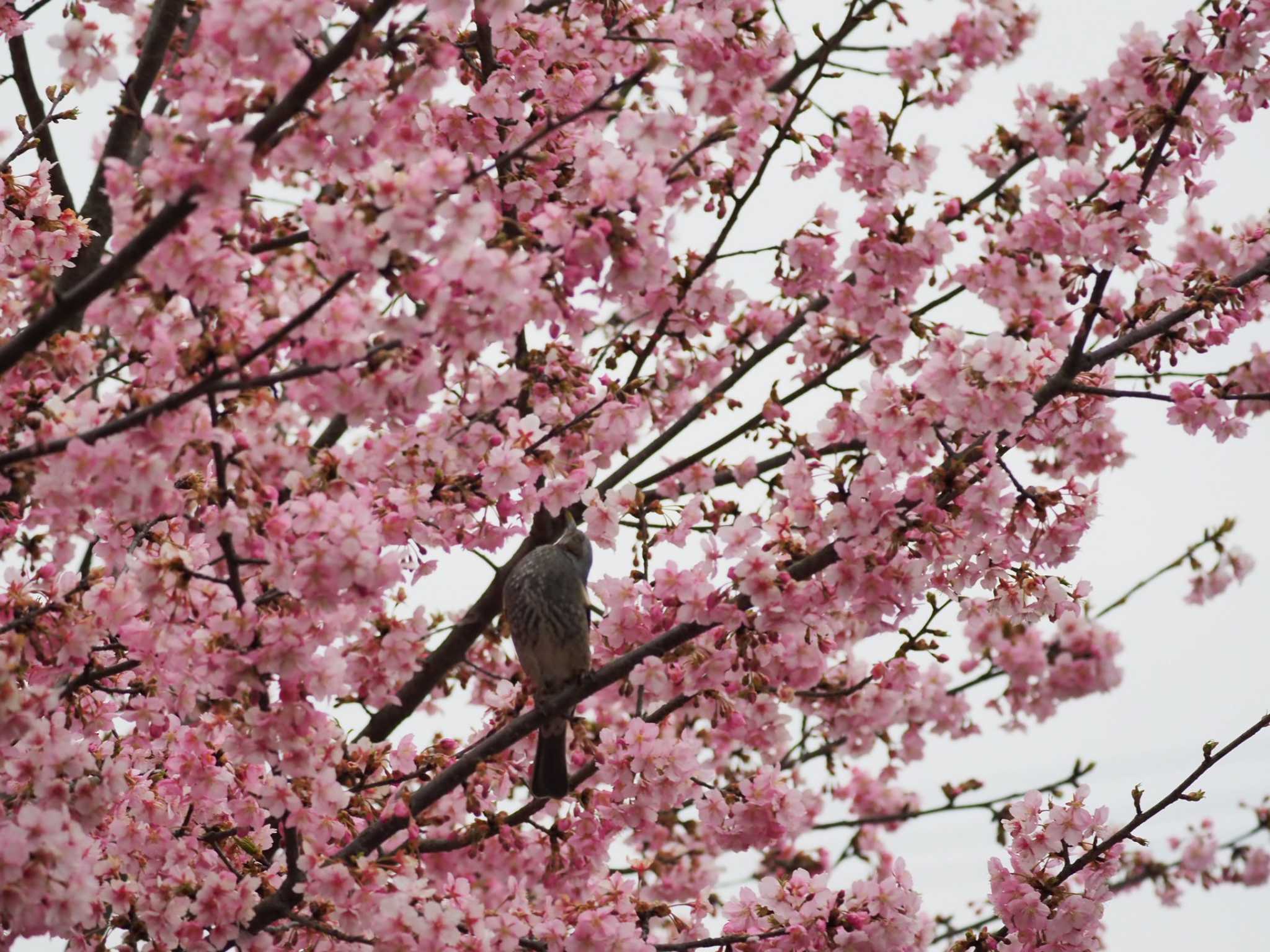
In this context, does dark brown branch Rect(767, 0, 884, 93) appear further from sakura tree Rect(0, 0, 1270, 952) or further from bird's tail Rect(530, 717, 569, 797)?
bird's tail Rect(530, 717, 569, 797)

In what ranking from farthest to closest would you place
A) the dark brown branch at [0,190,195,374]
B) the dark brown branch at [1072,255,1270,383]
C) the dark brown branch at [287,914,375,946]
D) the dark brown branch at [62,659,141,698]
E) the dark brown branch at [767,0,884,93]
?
the dark brown branch at [767,0,884,93], the dark brown branch at [1072,255,1270,383], the dark brown branch at [62,659,141,698], the dark brown branch at [287,914,375,946], the dark brown branch at [0,190,195,374]

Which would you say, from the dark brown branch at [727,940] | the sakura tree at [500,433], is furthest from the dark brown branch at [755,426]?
the dark brown branch at [727,940]

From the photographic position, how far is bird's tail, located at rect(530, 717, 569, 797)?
5004 millimetres

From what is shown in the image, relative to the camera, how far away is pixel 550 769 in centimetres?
503

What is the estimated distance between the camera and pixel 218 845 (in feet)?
14.8

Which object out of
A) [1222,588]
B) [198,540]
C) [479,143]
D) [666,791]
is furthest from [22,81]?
[1222,588]

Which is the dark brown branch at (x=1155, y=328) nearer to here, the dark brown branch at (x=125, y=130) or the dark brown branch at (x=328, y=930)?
the dark brown branch at (x=328, y=930)

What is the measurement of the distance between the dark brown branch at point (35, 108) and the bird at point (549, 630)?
2.40 metres

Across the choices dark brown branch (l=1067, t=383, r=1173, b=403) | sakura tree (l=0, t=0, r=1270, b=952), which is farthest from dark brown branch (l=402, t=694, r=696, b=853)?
dark brown branch (l=1067, t=383, r=1173, b=403)

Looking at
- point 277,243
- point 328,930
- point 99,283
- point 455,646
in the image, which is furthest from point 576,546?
point 99,283

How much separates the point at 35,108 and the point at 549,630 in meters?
3.00

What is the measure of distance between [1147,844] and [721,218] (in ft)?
9.10

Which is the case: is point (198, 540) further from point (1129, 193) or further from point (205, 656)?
point (1129, 193)

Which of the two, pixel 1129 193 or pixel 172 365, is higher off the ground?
pixel 1129 193
